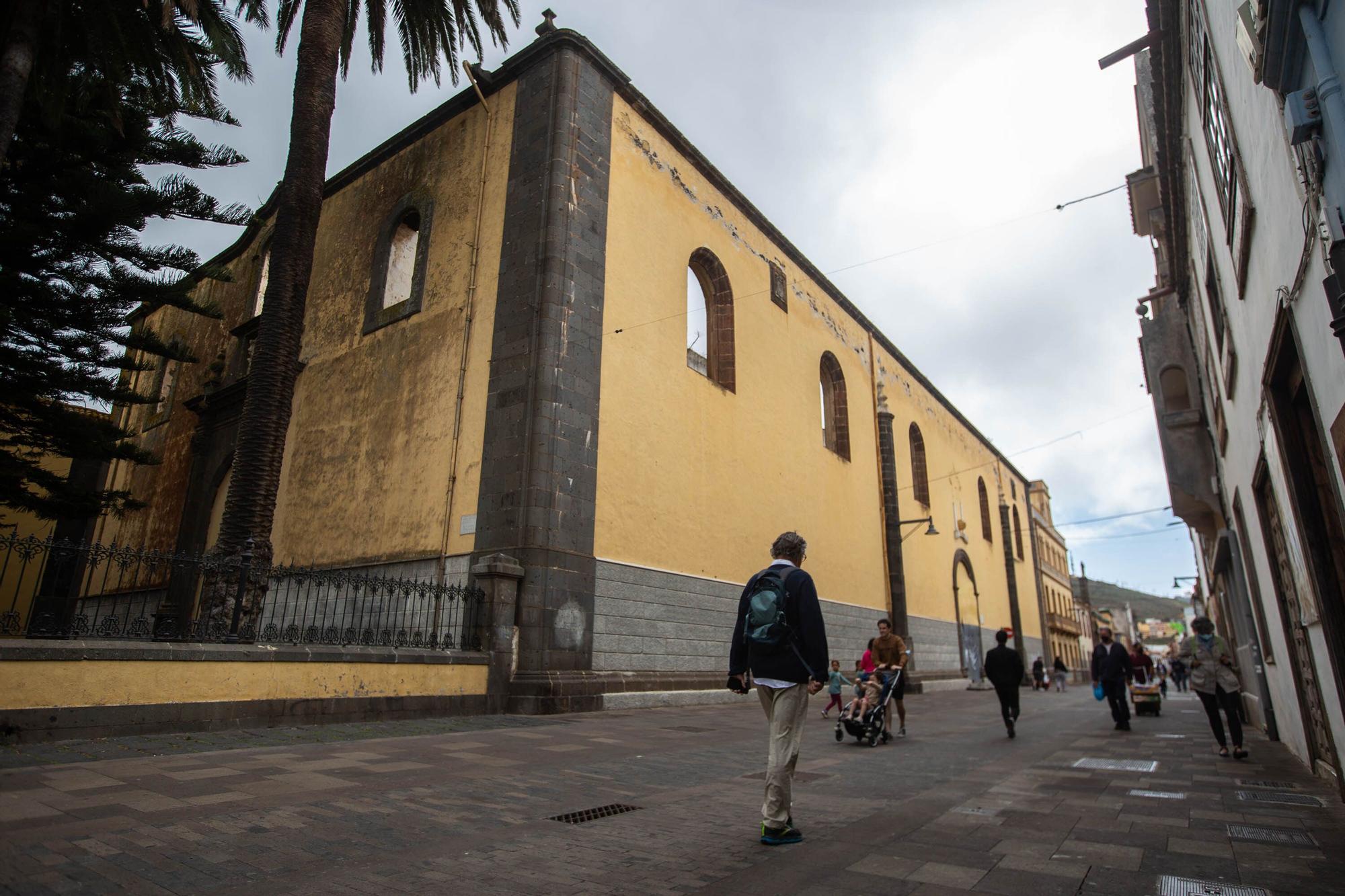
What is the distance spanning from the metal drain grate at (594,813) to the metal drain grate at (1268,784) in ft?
16.4

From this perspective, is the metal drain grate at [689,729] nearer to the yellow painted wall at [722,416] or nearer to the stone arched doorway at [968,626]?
the yellow painted wall at [722,416]

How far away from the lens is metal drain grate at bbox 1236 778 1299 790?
5738mm

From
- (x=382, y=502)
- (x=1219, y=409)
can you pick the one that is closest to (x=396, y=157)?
(x=382, y=502)

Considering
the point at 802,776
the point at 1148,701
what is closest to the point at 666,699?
the point at 802,776

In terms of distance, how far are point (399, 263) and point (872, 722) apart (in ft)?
43.6

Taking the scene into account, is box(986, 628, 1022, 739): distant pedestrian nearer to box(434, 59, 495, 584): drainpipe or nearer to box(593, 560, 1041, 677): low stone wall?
box(593, 560, 1041, 677): low stone wall

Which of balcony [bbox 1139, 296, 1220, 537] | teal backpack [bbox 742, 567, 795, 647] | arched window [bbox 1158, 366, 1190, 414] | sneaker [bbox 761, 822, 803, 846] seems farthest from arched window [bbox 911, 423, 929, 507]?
sneaker [bbox 761, 822, 803, 846]

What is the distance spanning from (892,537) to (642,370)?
42.1 ft

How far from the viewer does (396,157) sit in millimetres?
16328

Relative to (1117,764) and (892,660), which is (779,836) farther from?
(892,660)

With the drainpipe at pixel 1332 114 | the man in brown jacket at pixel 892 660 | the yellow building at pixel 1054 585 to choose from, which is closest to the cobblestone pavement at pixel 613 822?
the man in brown jacket at pixel 892 660

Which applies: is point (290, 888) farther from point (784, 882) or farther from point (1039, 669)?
point (1039, 669)

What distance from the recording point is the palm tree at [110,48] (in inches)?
320

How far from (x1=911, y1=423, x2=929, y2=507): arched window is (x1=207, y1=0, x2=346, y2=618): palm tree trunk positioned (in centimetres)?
2137
